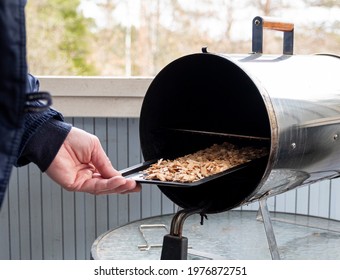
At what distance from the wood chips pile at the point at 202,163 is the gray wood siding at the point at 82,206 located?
3.18ft

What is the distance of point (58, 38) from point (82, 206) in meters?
2.94

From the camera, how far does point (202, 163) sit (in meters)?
1.24

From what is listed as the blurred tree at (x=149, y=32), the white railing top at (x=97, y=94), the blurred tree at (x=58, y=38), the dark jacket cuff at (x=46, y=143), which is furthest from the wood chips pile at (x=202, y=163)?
the blurred tree at (x=58, y=38)

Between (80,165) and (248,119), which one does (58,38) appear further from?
(80,165)

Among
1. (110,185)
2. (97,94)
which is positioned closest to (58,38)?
(97,94)

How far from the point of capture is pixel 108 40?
17.8ft

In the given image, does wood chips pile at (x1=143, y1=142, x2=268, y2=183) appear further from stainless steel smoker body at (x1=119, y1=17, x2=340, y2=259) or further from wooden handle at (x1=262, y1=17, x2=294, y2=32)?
wooden handle at (x1=262, y1=17, x2=294, y2=32)

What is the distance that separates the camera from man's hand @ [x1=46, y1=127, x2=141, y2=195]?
118cm

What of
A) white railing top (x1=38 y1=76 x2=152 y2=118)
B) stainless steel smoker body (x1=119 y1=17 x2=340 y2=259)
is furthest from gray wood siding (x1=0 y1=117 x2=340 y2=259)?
stainless steel smoker body (x1=119 y1=17 x2=340 y2=259)

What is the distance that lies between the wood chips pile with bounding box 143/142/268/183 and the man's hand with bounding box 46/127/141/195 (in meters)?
0.10

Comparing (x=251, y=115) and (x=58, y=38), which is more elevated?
(x=58, y=38)

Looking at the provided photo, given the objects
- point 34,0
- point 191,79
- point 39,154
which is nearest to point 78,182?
point 39,154

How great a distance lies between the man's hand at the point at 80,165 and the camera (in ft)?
3.88

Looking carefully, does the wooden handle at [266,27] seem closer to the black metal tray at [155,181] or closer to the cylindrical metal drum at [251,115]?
the cylindrical metal drum at [251,115]
